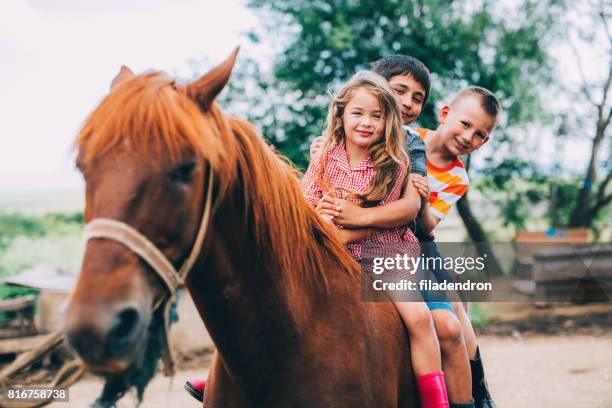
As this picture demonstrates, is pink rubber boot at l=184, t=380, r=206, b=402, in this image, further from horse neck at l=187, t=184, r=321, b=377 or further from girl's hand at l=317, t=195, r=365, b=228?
girl's hand at l=317, t=195, r=365, b=228

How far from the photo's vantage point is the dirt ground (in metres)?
6.60

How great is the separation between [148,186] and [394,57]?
2.50 meters

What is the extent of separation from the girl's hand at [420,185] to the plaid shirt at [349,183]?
73 millimetres

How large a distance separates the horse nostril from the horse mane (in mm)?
443

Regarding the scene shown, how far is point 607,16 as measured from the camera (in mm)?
11828

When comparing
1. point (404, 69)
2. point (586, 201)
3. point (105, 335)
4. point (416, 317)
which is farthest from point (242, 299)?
point (586, 201)

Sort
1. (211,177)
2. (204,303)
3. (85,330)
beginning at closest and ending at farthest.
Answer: (85,330), (211,177), (204,303)

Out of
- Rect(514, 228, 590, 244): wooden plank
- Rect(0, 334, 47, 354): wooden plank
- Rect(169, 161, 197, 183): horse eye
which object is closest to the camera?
Rect(169, 161, 197, 183): horse eye

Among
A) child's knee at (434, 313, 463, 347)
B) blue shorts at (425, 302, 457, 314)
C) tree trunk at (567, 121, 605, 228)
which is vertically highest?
blue shorts at (425, 302, 457, 314)

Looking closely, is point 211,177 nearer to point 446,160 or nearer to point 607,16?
point 446,160

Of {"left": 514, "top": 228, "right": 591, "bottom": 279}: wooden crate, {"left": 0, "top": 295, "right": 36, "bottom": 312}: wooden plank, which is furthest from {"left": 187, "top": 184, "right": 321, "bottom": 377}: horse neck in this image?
{"left": 514, "top": 228, "right": 591, "bottom": 279}: wooden crate

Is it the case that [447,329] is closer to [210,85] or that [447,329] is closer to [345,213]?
[345,213]

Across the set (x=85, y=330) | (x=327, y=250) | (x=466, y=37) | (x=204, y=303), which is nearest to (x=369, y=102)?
(x=327, y=250)

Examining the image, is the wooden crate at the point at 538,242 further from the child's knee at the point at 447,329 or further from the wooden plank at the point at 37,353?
the wooden plank at the point at 37,353
